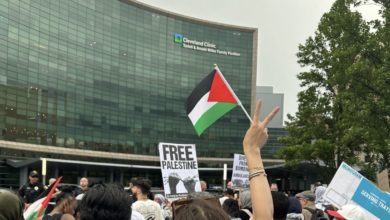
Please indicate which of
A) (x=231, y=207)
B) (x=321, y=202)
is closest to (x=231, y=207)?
(x=231, y=207)

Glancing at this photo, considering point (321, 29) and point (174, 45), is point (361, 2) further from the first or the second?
point (174, 45)

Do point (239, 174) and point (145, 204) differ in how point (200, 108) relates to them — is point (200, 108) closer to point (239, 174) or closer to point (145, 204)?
point (145, 204)

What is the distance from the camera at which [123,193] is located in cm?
282

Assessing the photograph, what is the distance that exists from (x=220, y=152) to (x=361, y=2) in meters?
70.5

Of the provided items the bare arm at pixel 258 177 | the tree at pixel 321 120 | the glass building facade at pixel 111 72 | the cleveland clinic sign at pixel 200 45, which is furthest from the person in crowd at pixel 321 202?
the cleveland clinic sign at pixel 200 45

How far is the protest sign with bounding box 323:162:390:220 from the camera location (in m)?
4.43

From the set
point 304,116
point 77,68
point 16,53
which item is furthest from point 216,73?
point 77,68

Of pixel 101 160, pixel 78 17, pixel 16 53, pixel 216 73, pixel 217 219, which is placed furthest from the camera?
pixel 101 160

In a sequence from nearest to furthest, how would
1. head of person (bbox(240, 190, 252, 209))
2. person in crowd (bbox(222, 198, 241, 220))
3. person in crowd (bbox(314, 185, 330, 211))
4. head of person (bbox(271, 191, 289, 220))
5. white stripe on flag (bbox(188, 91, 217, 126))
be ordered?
head of person (bbox(271, 191, 289, 220)) → person in crowd (bbox(222, 198, 241, 220)) → head of person (bbox(240, 190, 252, 209)) → white stripe on flag (bbox(188, 91, 217, 126)) → person in crowd (bbox(314, 185, 330, 211))

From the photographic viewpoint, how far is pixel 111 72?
74625mm

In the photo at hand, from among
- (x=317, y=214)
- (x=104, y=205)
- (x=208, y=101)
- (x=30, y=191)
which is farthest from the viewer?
(x=30, y=191)

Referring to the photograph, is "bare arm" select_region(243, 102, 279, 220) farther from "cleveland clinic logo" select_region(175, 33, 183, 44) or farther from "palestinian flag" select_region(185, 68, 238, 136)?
"cleveland clinic logo" select_region(175, 33, 183, 44)

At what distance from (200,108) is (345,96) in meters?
16.3

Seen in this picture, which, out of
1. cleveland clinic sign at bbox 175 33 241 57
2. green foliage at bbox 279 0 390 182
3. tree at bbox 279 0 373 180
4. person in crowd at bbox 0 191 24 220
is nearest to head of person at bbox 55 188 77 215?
person in crowd at bbox 0 191 24 220
